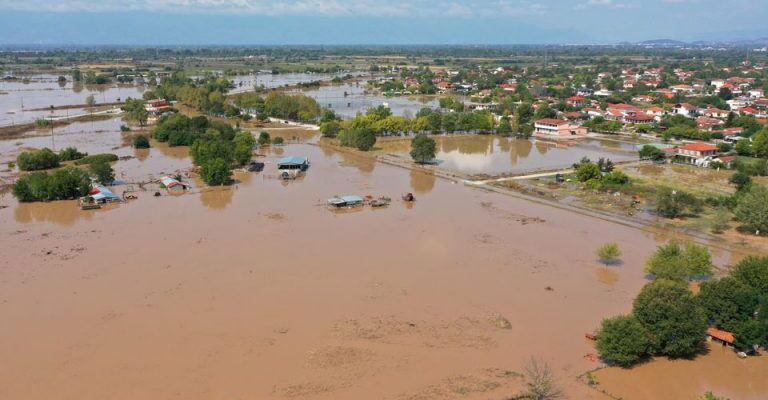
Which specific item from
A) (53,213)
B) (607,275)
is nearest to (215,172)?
(53,213)

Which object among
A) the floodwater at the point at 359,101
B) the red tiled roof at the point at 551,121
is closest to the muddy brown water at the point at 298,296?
the red tiled roof at the point at 551,121

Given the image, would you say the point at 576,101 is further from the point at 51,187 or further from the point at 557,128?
the point at 51,187

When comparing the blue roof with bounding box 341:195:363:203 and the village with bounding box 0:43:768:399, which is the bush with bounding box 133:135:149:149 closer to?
the village with bounding box 0:43:768:399

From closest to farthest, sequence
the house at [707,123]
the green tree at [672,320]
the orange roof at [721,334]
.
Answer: the green tree at [672,320]
the orange roof at [721,334]
the house at [707,123]

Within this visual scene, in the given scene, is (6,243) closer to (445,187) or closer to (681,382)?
(445,187)

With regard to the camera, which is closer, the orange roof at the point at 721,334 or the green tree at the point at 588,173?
the orange roof at the point at 721,334

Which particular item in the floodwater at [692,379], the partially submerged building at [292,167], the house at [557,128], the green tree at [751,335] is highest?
the house at [557,128]

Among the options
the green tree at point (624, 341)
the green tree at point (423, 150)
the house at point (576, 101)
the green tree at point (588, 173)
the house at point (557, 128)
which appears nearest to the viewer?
the green tree at point (624, 341)

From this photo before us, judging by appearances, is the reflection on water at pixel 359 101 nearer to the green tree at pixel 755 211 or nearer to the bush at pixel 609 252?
the green tree at pixel 755 211
